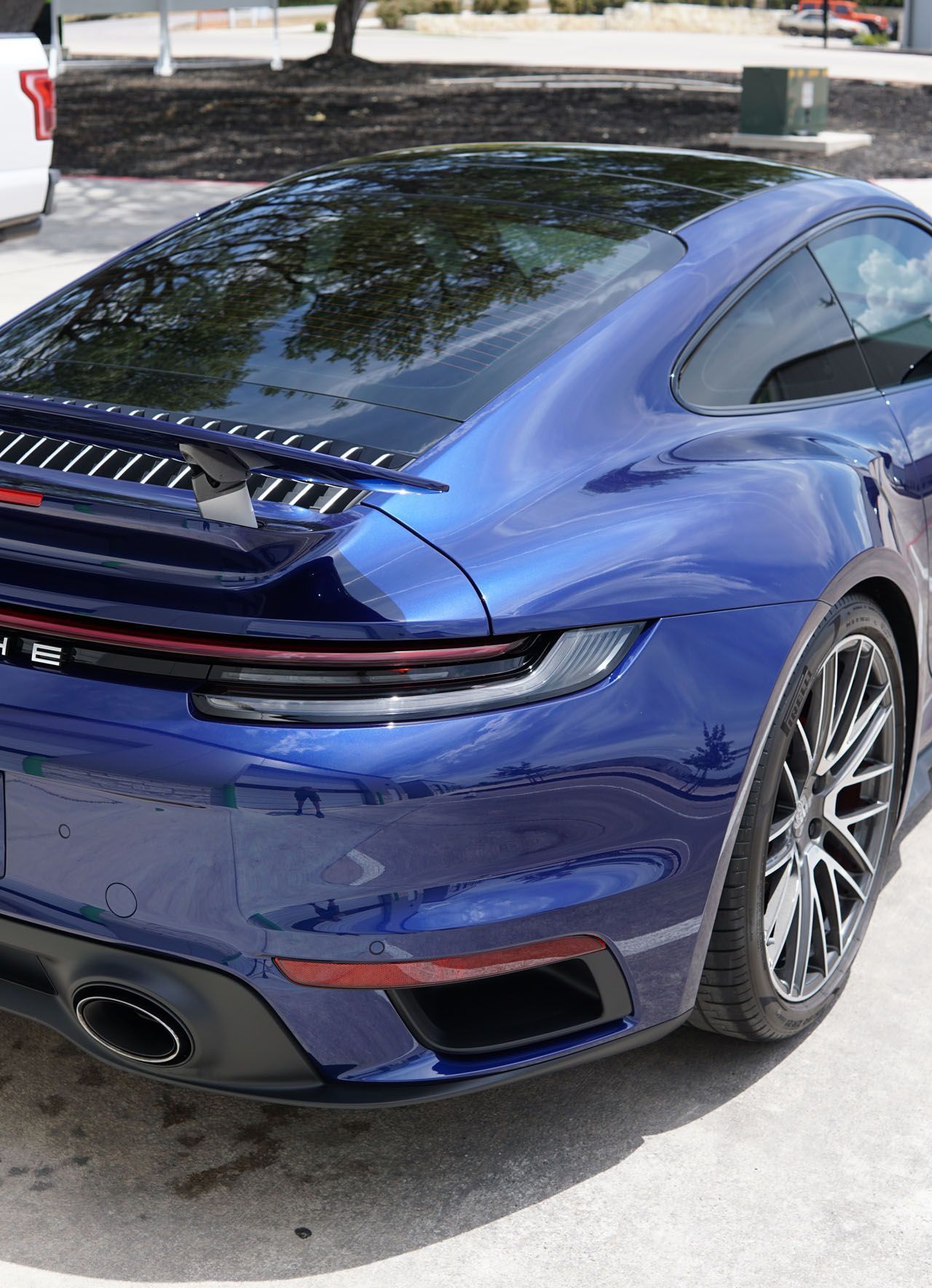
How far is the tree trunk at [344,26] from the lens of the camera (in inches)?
1121

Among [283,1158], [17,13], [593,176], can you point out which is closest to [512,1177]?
[283,1158]

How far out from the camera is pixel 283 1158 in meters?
2.52

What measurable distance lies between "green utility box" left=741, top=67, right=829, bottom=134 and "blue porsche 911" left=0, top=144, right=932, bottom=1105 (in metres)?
16.3

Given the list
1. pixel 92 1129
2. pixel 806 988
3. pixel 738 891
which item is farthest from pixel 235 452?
pixel 806 988

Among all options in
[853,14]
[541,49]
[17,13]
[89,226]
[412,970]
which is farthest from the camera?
[853,14]

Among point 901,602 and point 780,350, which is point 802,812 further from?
point 780,350

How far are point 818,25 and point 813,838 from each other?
172ft

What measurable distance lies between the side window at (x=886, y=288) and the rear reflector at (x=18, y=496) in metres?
1.80

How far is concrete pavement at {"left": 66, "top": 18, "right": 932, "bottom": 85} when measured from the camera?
105ft

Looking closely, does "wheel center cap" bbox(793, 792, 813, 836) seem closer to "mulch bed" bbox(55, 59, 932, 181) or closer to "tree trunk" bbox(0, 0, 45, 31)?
"mulch bed" bbox(55, 59, 932, 181)

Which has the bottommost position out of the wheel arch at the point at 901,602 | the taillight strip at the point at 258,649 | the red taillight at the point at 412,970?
the red taillight at the point at 412,970

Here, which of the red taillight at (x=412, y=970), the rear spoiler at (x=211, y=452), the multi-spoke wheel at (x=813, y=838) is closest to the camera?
the rear spoiler at (x=211, y=452)

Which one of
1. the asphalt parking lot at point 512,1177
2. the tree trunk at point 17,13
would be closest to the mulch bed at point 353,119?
the tree trunk at point 17,13

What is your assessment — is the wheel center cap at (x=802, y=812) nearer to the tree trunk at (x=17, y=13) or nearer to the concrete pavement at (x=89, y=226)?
the concrete pavement at (x=89, y=226)
